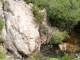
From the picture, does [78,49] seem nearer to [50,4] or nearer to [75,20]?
[75,20]

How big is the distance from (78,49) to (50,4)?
6.33m

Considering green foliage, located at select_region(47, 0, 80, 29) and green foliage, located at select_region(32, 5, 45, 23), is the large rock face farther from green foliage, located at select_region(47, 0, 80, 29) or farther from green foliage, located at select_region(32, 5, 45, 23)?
green foliage, located at select_region(47, 0, 80, 29)

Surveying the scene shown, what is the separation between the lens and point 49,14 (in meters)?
28.3

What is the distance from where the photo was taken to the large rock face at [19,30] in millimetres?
24016

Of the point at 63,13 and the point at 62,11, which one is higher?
the point at 62,11

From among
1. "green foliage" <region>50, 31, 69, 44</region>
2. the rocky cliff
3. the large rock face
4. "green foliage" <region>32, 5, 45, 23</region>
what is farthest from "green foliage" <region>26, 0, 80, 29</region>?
the large rock face

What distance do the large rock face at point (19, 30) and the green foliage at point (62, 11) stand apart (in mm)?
2694

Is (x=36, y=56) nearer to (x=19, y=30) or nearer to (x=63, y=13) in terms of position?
(x=19, y=30)

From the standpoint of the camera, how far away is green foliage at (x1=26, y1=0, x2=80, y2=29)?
90.3 ft

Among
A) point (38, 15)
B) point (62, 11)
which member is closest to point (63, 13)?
point (62, 11)

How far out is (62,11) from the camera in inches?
1080

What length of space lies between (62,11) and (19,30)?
583cm

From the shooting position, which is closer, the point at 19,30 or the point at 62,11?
the point at 19,30

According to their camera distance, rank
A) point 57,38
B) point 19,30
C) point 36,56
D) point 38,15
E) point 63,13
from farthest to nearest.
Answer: point 63,13 < point 38,15 < point 57,38 < point 19,30 < point 36,56
